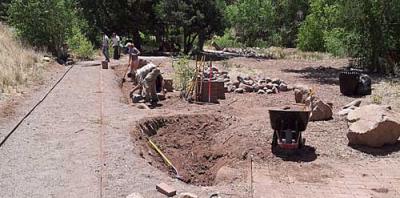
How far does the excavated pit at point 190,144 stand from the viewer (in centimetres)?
897

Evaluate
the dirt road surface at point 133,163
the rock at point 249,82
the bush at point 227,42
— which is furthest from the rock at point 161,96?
the bush at point 227,42

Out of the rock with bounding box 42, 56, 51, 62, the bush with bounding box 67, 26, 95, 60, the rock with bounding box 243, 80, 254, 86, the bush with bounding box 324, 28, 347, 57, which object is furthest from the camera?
the bush with bounding box 67, 26, 95, 60

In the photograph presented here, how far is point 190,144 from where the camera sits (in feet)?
34.8

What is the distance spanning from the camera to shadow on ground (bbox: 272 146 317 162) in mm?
8634

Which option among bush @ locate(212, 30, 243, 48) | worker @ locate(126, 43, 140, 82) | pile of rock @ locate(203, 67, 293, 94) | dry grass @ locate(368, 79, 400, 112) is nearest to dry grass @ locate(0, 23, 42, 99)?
worker @ locate(126, 43, 140, 82)

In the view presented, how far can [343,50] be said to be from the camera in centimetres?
2244

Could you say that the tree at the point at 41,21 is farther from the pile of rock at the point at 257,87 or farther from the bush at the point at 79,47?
the pile of rock at the point at 257,87

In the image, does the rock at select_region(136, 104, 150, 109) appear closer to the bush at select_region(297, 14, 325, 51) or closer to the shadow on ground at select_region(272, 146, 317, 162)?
the shadow on ground at select_region(272, 146, 317, 162)

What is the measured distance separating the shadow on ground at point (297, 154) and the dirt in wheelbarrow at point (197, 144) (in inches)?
8.1

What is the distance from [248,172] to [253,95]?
23.5 feet

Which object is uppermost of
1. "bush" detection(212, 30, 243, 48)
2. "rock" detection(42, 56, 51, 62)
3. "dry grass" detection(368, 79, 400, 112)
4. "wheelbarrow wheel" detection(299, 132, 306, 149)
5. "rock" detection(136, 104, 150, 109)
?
"bush" detection(212, 30, 243, 48)

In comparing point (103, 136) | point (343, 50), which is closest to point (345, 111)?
point (103, 136)

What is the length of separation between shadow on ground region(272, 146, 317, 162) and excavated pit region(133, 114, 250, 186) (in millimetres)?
700

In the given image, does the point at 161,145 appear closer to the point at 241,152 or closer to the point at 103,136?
the point at 103,136
